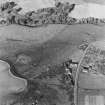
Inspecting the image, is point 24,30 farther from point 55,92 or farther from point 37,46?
point 55,92

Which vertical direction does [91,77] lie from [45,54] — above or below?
below

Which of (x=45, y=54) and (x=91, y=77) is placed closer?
(x=91, y=77)

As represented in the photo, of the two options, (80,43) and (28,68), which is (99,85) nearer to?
(80,43)

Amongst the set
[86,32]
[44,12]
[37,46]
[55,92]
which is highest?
[44,12]

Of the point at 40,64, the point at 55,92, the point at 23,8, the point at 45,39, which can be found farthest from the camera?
the point at 23,8

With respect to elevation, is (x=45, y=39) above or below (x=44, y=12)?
below

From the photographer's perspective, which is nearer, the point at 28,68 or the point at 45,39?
the point at 28,68

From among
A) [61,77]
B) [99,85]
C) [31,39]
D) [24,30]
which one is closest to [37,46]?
[31,39]

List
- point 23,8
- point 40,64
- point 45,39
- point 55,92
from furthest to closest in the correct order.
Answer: point 23,8, point 45,39, point 40,64, point 55,92
